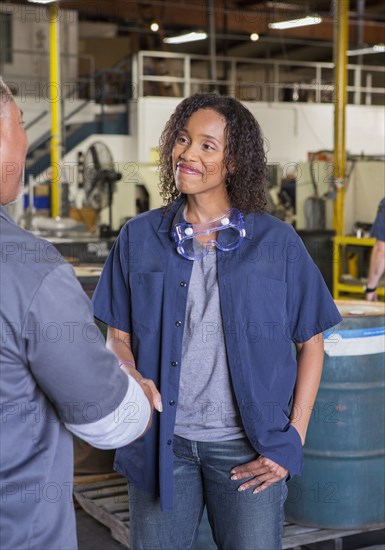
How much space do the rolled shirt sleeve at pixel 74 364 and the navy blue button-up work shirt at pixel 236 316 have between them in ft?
1.87

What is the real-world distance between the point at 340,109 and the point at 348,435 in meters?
6.60

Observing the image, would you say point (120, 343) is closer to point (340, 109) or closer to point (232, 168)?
point (232, 168)

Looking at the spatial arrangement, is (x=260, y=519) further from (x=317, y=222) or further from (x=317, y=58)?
(x=317, y=58)

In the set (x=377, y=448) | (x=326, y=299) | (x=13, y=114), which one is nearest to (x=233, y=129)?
(x=326, y=299)

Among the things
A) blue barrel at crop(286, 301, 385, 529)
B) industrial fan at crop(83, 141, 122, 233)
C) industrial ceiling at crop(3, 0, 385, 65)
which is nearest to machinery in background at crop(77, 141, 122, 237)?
industrial fan at crop(83, 141, 122, 233)

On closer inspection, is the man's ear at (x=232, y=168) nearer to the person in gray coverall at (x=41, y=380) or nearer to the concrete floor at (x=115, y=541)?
the person in gray coverall at (x=41, y=380)

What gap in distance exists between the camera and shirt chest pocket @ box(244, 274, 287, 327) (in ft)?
7.28

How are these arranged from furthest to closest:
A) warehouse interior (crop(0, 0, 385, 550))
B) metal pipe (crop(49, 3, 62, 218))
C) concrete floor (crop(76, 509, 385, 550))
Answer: metal pipe (crop(49, 3, 62, 218)), warehouse interior (crop(0, 0, 385, 550)), concrete floor (crop(76, 509, 385, 550))

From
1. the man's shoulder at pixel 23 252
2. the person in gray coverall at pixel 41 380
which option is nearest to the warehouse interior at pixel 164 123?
the person in gray coverall at pixel 41 380

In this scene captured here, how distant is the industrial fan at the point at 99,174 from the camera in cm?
988

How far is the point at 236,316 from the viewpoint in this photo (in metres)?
2.19

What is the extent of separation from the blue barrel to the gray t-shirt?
52.1 inches

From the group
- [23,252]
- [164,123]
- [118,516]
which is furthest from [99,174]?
[23,252]

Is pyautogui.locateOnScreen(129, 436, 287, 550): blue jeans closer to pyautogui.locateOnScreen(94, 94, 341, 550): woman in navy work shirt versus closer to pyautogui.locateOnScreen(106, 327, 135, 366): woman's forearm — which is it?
pyautogui.locateOnScreen(94, 94, 341, 550): woman in navy work shirt
